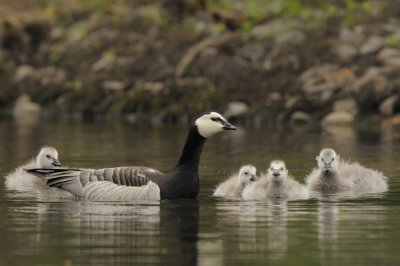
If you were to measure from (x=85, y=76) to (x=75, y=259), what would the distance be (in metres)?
39.5

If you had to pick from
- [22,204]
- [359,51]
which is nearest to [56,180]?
[22,204]

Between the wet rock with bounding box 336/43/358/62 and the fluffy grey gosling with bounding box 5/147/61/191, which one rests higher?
the wet rock with bounding box 336/43/358/62

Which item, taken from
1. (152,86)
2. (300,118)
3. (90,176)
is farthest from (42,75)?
(90,176)

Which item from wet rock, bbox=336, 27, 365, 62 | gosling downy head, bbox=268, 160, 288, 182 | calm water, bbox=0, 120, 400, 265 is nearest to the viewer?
calm water, bbox=0, 120, 400, 265

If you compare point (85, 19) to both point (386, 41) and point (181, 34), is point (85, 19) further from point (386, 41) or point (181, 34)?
point (386, 41)

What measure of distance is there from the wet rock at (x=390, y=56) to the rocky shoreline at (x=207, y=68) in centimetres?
4

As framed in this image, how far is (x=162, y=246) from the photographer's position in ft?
56.9

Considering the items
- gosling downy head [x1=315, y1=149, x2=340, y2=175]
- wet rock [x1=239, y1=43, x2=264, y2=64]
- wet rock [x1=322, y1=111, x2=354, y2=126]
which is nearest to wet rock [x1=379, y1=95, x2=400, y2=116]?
wet rock [x1=322, y1=111, x2=354, y2=126]

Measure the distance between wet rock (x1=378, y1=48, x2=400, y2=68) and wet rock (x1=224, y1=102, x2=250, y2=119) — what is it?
5209mm

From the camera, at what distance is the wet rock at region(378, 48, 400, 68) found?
47159 millimetres

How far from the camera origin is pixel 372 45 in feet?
162

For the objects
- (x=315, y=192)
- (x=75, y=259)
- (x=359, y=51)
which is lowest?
(x=75, y=259)

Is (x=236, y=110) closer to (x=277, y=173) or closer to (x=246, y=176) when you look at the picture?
(x=246, y=176)

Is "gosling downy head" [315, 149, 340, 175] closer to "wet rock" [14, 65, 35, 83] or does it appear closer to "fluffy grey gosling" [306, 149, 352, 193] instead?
"fluffy grey gosling" [306, 149, 352, 193]
